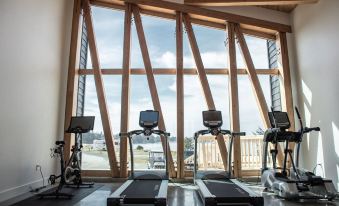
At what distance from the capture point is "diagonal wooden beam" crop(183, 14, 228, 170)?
6.20 m

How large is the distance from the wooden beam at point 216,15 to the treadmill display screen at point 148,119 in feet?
9.60

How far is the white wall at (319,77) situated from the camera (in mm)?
4941

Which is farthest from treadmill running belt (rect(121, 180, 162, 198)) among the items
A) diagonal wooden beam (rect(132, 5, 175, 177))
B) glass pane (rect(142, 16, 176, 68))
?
glass pane (rect(142, 16, 176, 68))

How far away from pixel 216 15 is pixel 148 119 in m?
3.32

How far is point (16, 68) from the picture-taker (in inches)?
178

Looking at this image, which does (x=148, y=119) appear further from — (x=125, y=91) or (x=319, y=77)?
(x=319, y=77)

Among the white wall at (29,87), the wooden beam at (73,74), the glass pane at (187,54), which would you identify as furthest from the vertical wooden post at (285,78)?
the white wall at (29,87)

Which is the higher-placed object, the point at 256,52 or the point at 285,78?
the point at 256,52

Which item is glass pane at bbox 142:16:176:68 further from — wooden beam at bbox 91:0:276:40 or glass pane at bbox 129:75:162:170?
glass pane at bbox 129:75:162:170

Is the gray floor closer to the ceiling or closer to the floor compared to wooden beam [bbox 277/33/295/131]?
closer to the floor

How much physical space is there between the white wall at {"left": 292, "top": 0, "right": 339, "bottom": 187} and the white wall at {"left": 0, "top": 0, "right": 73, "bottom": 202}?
5692 millimetres

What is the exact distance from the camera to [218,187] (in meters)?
4.36

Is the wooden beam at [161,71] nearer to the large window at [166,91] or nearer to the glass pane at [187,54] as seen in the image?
the large window at [166,91]

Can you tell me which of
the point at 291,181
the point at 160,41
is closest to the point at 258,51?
the point at 160,41
